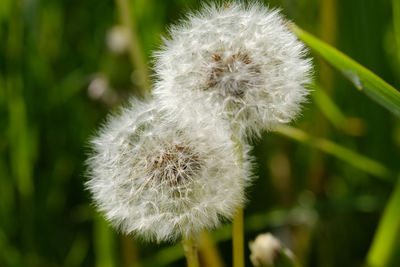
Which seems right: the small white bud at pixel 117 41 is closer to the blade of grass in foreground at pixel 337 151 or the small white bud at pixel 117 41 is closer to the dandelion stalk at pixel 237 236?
the blade of grass in foreground at pixel 337 151

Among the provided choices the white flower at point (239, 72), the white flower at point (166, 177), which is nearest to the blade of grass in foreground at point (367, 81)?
the white flower at point (239, 72)

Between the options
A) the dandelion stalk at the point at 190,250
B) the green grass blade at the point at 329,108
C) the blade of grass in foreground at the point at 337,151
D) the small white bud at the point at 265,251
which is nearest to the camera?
the dandelion stalk at the point at 190,250

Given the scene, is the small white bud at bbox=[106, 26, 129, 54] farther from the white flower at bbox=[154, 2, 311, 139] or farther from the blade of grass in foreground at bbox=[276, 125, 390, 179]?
the white flower at bbox=[154, 2, 311, 139]

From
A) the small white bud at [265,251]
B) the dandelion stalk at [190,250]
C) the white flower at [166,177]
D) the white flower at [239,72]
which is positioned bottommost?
the small white bud at [265,251]

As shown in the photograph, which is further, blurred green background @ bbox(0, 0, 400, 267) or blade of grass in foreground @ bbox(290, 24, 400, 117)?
blurred green background @ bbox(0, 0, 400, 267)

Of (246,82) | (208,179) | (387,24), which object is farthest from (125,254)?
(387,24)

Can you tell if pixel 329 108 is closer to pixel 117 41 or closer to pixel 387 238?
pixel 387 238

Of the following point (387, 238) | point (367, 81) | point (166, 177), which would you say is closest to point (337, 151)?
point (387, 238)

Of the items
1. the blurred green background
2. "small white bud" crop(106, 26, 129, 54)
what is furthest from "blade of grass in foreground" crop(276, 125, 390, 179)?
"small white bud" crop(106, 26, 129, 54)
